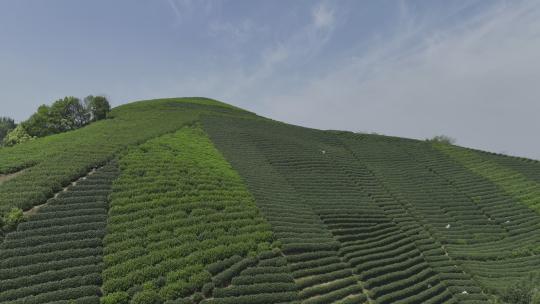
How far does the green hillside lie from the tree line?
13.0 meters

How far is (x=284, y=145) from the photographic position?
58188 millimetres

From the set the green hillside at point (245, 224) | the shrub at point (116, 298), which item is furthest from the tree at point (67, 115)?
the shrub at point (116, 298)

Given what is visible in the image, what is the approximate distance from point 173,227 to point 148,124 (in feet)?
112

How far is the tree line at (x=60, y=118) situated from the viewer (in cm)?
6438

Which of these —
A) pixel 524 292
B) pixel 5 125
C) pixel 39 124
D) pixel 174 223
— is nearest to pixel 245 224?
pixel 174 223

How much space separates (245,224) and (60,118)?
167 feet

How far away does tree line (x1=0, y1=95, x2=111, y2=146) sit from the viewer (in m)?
64.4

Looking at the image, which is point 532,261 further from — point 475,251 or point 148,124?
point 148,124

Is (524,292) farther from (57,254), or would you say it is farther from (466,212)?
(57,254)

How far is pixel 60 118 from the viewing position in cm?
6838

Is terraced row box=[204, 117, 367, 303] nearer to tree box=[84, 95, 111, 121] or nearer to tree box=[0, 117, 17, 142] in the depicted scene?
tree box=[84, 95, 111, 121]

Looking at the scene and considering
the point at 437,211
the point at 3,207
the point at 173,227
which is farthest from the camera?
the point at 437,211

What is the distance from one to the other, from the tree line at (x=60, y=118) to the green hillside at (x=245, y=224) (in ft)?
42.7

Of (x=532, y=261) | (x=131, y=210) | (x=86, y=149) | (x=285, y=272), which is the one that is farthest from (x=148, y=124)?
(x=532, y=261)
